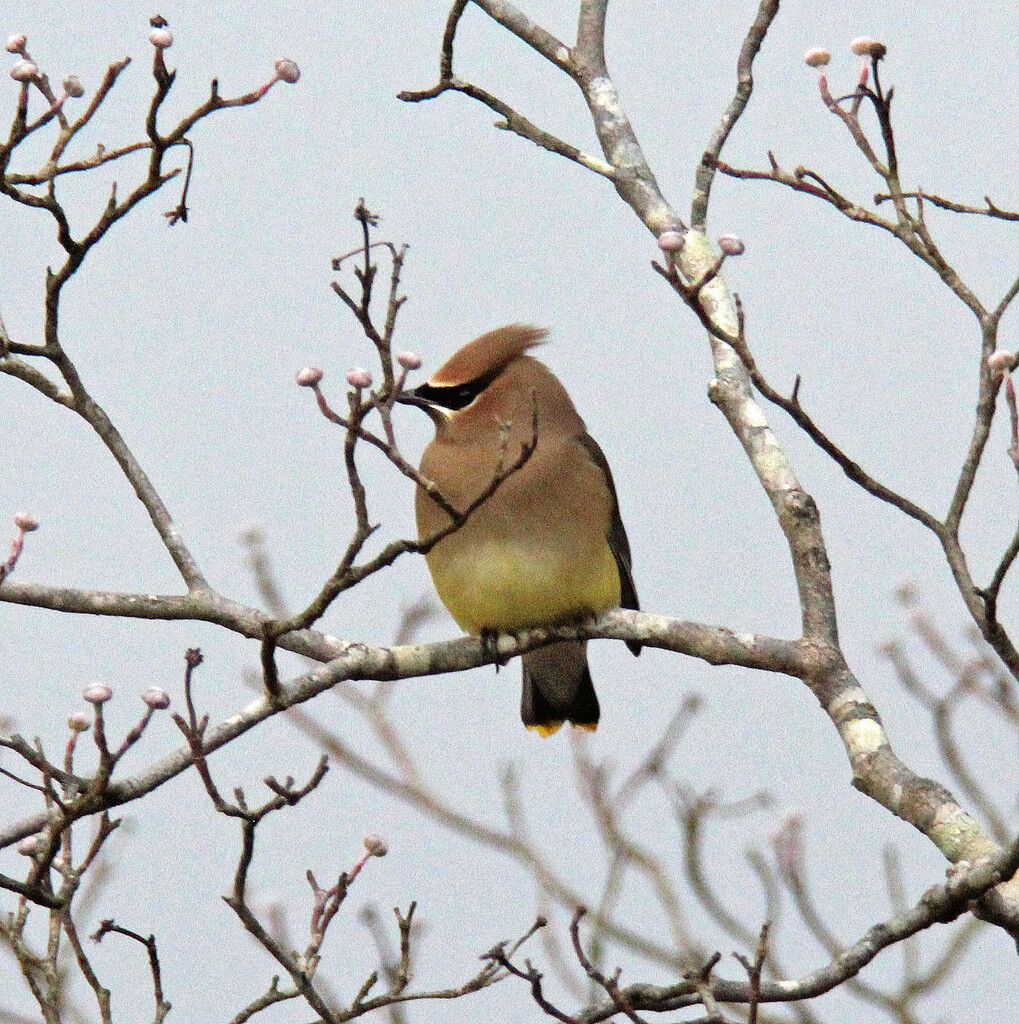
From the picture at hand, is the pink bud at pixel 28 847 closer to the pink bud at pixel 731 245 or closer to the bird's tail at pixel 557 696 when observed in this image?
the pink bud at pixel 731 245

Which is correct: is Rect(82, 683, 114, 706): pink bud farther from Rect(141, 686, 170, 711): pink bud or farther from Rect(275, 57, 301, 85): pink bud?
Rect(275, 57, 301, 85): pink bud

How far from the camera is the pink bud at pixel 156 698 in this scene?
330cm

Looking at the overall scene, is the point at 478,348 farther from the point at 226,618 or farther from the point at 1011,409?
the point at 1011,409

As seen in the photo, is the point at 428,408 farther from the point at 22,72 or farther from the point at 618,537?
the point at 22,72

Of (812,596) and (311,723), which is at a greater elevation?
(311,723)

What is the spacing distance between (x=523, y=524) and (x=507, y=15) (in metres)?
1.97

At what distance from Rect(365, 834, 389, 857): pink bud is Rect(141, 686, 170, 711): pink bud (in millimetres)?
713

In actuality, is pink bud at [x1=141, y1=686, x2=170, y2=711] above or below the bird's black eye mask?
below

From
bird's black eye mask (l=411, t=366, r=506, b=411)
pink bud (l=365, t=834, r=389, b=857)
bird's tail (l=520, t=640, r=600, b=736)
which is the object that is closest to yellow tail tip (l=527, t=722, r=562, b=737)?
bird's tail (l=520, t=640, r=600, b=736)

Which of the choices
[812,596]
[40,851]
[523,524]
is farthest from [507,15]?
[40,851]

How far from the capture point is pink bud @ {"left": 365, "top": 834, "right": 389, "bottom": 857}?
3820mm

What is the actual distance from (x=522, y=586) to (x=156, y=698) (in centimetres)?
205

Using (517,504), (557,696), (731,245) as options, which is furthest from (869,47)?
(557,696)

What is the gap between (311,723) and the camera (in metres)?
6.00
